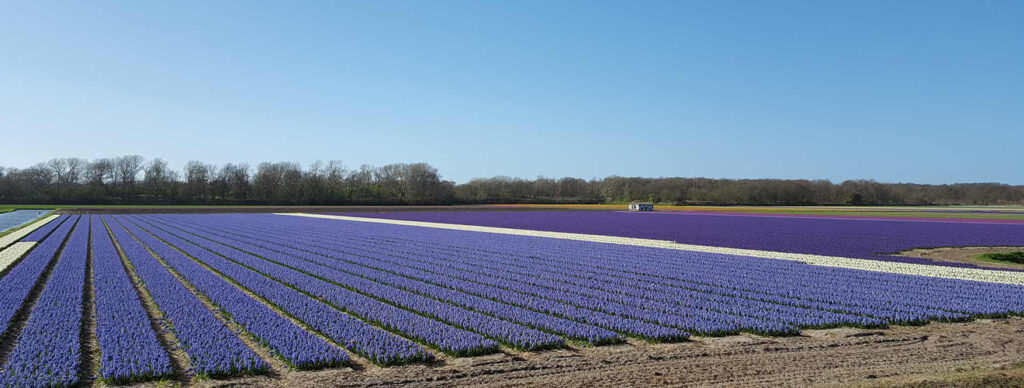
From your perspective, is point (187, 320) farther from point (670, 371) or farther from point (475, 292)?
point (670, 371)

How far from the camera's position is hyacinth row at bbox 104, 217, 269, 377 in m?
7.19

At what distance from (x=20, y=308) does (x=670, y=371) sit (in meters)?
10.4

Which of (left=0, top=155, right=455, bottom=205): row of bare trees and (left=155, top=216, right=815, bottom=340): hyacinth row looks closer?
(left=155, top=216, right=815, bottom=340): hyacinth row

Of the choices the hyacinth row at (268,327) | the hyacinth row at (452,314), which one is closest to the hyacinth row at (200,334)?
the hyacinth row at (268,327)

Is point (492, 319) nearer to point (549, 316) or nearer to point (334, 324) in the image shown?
point (549, 316)

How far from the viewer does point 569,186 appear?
132 m

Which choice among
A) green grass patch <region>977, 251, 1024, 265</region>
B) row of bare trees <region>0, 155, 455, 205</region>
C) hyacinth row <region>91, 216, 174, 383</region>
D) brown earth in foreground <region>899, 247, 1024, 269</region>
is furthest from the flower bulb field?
row of bare trees <region>0, 155, 455, 205</region>

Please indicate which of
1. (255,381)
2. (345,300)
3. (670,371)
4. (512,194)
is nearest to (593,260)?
(345,300)

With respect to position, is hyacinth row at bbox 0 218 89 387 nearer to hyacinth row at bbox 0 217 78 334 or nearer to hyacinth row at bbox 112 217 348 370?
hyacinth row at bbox 0 217 78 334

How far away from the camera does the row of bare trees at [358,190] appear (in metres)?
90.7

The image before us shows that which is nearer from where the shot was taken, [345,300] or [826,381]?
[826,381]

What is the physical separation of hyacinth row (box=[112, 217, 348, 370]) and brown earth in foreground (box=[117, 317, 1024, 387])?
1.29 feet

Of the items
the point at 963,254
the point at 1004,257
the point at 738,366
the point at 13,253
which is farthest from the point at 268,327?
the point at 963,254

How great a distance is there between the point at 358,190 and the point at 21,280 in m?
89.4
